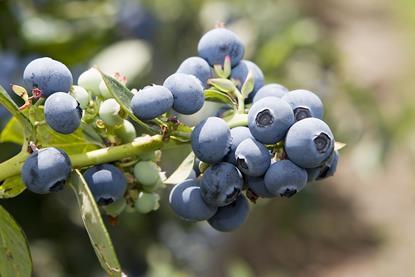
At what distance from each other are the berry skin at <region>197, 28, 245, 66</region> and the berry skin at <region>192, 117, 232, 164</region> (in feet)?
0.52

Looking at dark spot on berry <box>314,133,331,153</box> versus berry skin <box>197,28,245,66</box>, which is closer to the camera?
dark spot on berry <box>314,133,331,153</box>

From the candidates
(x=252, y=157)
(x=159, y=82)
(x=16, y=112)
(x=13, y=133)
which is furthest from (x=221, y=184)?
(x=159, y=82)

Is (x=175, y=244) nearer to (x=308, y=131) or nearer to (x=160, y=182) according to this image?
(x=160, y=182)

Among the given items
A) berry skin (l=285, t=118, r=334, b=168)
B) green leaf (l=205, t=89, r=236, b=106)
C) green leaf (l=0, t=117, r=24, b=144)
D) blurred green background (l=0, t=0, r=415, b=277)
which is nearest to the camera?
berry skin (l=285, t=118, r=334, b=168)

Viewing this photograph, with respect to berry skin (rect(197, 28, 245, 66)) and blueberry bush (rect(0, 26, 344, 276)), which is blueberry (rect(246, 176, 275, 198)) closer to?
blueberry bush (rect(0, 26, 344, 276))

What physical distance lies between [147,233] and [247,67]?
6.07 feet

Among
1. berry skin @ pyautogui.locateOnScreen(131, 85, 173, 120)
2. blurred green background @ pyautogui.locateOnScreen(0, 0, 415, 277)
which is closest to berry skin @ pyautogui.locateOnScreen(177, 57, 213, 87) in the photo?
berry skin @ pyautogui.locateOnScreen(131, 85, 173, 120)

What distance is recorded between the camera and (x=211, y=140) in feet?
2.97

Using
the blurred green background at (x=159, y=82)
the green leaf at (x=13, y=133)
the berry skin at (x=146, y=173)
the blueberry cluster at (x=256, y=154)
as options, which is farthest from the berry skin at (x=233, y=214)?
the blurred green background at (x=159, y=82)

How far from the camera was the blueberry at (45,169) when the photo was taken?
90 centimetres

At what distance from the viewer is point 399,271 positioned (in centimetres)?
421

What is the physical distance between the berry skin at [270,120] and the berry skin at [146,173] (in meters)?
0.17

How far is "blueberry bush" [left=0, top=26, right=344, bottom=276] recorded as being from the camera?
91cm

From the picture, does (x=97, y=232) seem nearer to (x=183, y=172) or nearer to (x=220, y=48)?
(x=183, y=172)
